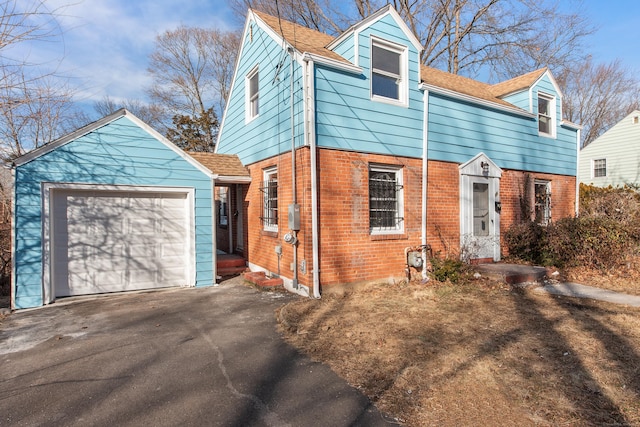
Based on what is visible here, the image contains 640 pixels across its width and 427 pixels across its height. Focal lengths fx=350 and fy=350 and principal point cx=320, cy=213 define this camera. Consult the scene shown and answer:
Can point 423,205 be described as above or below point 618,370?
above

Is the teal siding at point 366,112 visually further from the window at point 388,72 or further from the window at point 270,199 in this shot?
the window at point 270,199

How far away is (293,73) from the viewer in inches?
289

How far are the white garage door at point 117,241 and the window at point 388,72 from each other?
5.25 meters

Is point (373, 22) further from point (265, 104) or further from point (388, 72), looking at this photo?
point (265, 104)

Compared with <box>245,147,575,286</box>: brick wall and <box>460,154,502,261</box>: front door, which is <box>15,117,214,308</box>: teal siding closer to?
<box>245,147,575,286</box>: brick wall

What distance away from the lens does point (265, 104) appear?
29.2 ft

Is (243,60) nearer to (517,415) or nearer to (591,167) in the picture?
(517,415)

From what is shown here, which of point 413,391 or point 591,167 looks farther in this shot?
point 591,167

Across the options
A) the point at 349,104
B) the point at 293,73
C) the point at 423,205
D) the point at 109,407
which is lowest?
the point at 109,407

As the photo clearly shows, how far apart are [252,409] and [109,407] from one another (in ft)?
4.34

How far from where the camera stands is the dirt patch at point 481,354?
3.01m

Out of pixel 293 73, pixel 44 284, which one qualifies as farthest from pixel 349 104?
pixel 44 284

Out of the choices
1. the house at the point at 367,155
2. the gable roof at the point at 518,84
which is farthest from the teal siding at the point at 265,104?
the gable roof at the point at 518,84

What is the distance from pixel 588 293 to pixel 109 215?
400 inches
